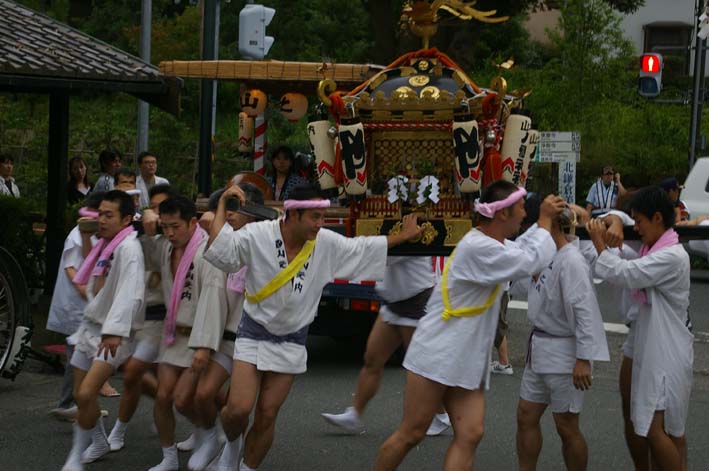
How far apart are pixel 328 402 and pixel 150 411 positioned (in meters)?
1.39

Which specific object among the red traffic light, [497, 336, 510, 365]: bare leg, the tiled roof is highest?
the red traffic light

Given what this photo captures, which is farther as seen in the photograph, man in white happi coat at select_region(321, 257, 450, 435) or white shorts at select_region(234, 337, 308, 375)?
man in white happi coat at select_region(321, 257, 450, 435)

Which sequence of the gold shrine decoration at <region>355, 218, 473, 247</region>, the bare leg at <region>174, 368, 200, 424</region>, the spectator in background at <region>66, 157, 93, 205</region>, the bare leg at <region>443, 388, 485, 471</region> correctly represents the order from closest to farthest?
the bare leg at <region>443, 388, 485, 471</region>, the bare leg at <region>174, 368, 200, 424</region>, the gold shrine decoration at <region>355, 218, 473, 247</region>, the spectator in background at <region>66, 157, 93, 205</region>

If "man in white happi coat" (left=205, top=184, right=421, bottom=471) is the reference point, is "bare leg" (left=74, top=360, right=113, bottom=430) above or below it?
below

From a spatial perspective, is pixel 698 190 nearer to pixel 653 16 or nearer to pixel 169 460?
pixel 169 460

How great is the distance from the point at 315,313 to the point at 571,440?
1.59m

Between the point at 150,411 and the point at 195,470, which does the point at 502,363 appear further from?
the point at 195,470

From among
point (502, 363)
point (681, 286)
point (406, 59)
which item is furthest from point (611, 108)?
point (681, 286)

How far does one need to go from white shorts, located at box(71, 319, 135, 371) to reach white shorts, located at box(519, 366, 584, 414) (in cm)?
248

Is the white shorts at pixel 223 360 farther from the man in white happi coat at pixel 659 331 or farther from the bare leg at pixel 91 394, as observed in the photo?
the man in white happi coat at pixel 659 331

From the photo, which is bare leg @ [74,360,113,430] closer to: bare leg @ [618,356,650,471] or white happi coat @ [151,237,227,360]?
white happi coat @ [151,237,227,360]

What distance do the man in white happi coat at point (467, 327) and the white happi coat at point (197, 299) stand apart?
135cm

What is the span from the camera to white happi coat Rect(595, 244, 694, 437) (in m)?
6.01

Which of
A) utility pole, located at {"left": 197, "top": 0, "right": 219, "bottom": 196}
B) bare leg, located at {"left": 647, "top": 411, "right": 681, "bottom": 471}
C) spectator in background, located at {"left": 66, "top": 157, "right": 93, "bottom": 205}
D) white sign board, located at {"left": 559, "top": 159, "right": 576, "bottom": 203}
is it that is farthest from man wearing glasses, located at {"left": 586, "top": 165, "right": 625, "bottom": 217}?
bare leg, located at {"left": 647, "top": 411, "right": 681, "bottom": 471}
